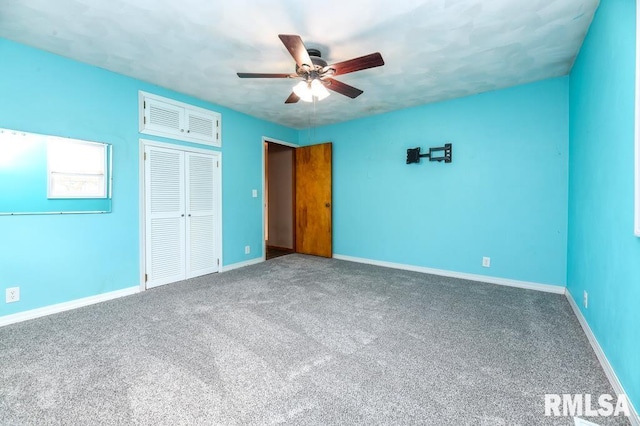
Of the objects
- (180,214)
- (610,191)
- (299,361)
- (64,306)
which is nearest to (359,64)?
(610,191)

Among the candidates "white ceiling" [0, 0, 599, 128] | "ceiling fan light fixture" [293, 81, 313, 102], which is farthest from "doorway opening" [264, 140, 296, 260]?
"ceiling fan light fixture" [293, 81, 313, 102]

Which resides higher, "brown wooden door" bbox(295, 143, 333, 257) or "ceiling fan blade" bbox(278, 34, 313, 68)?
"ceiling fan blade" bbox(278, 34, 313, 68)

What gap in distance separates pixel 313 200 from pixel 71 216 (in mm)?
3425

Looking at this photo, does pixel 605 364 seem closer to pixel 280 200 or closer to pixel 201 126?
pixel 201 126

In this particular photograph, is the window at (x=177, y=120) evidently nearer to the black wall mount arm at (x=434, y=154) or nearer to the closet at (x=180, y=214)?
the closet at (x=180, y=214)

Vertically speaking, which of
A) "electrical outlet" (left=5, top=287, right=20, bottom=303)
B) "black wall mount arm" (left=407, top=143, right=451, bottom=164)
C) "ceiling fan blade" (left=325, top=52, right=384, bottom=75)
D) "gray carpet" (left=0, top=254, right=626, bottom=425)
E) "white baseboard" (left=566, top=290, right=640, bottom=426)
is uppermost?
"ceiling fan blade" (left=325, top=52, right=384, bottom=75)

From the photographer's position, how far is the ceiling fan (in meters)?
2.04

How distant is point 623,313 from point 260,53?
320 centimetres

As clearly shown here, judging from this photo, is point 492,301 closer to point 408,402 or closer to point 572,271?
point 572,271

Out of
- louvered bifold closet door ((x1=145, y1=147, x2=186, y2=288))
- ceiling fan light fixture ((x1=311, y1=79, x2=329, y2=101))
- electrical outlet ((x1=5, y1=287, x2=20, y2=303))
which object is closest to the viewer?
electrical outlet ((x1=5, y1=287, x2=20, y2=303))

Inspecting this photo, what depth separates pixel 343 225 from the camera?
4871mm

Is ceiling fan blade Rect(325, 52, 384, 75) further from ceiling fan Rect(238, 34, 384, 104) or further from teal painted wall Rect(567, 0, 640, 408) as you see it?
teal painted wall Rect(567, 0, 640, 408)

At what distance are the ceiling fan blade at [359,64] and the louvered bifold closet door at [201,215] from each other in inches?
90.0

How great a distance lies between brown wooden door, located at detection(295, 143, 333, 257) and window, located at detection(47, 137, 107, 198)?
3.11m
